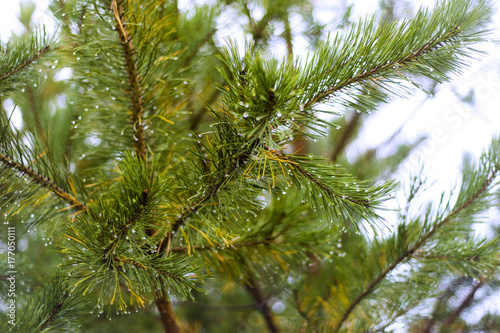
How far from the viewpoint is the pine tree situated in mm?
338

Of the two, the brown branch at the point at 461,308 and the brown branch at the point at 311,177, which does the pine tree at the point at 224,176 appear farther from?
the brown branch at the point at 461,308

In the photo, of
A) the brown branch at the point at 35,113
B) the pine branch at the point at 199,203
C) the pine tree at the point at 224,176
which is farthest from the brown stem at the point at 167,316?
the brown branch at the point at 35,113

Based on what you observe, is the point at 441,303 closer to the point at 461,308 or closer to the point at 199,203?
the point at 461,308

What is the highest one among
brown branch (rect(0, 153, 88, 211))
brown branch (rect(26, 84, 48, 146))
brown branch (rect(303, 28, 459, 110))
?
brown branch (rect(26, 84, 48, 146))

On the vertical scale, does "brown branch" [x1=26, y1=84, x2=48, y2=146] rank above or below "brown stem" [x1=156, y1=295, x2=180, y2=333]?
above

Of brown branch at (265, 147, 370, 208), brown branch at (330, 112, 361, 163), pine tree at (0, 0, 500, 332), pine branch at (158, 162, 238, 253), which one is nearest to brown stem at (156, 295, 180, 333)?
pine tree at (0, 0, 500, 332)

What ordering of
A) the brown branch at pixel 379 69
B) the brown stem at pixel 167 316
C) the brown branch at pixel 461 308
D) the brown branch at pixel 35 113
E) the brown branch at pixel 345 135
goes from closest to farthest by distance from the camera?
the brown branch at pixel 379 69, the brown stem at pixel 167 316, the brown branch at pixel 35 113, the brown branch at pixel 461 308, the brown branch at pixel 345 135

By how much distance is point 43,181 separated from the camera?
0.41 m

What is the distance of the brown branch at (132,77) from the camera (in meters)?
0.38

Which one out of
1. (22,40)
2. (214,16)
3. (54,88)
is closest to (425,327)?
(214,16)

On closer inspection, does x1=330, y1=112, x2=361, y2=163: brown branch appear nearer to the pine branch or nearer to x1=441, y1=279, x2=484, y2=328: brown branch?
x1=441, y1=279, x2=484, y2=328: brown branch

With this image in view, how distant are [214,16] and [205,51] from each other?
2.6 inches

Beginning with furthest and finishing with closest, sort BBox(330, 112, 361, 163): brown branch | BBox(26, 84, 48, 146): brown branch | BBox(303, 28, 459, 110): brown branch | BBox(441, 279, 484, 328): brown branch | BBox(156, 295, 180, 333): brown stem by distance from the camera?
BBox(330, 112, 361, 163): brown branch → BBox(441, 279, 484, 328): brown branch → BBox(26, 84, 48, 146): brown branch → BBox(156, 295, 180, 333): brown stem → BBox(303, 28, 459, 110): brown branch

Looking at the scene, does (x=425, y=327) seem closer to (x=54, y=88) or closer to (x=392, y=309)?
(x=392, y=309)
